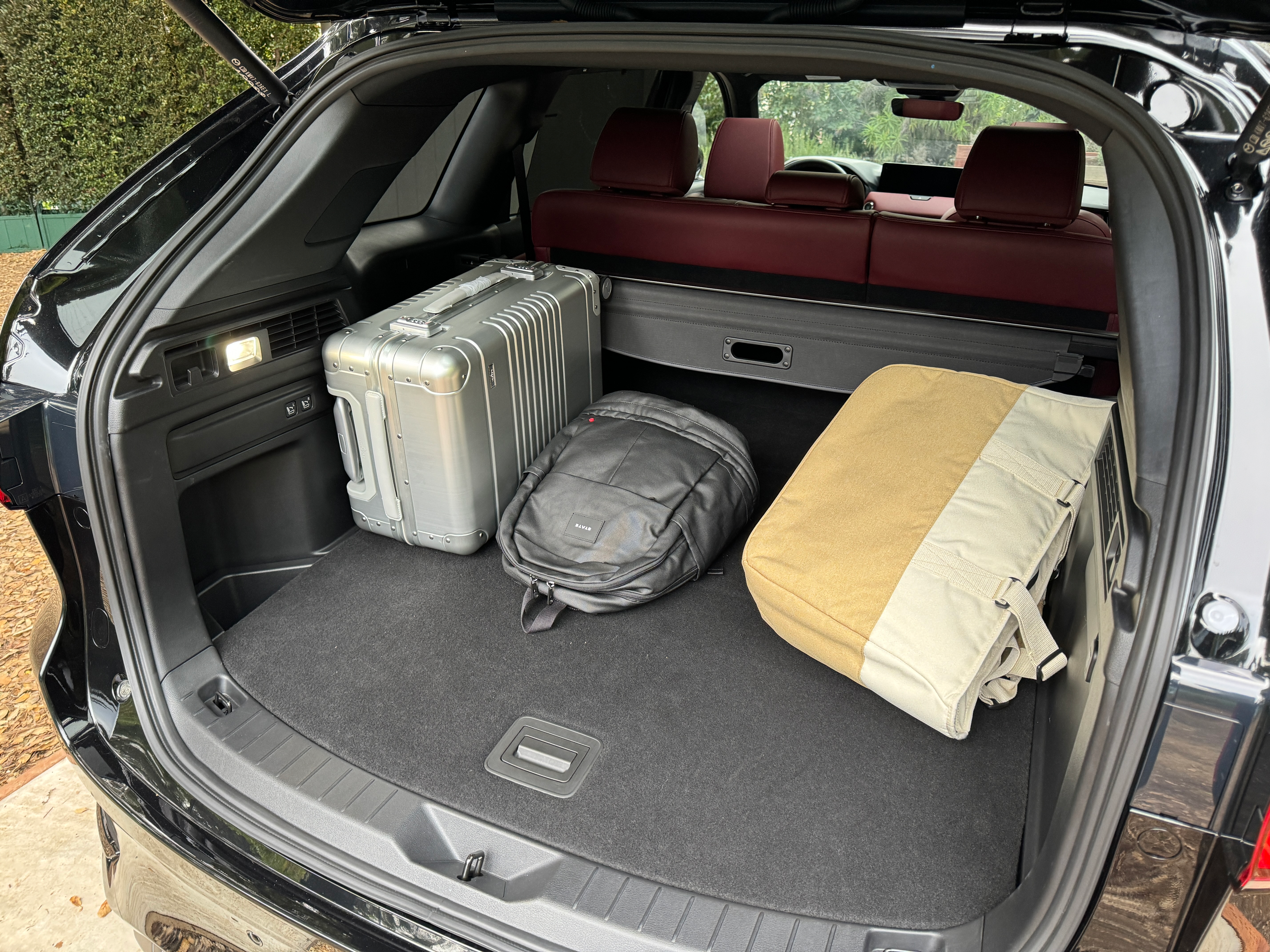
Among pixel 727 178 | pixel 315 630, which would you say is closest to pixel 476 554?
pixel 315 630

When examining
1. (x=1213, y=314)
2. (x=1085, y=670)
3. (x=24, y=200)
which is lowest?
(x=24, y=200)

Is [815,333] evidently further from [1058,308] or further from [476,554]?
[476,554]

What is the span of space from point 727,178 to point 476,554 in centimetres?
195

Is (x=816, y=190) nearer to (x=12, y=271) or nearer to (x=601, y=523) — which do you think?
(x=601, y=523)

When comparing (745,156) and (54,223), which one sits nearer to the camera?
(745,156)

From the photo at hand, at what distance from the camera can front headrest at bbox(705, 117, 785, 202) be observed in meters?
3.06

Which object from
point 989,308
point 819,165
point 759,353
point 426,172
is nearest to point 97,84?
point 426,172

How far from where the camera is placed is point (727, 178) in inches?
123

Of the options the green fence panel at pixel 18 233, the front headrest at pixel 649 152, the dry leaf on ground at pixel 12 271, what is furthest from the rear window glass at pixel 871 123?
the green fence panel at pixel 18 233

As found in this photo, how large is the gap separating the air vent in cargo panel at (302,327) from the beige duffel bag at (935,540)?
960mm

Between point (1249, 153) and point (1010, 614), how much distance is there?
0.67 m

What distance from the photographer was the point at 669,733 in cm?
137

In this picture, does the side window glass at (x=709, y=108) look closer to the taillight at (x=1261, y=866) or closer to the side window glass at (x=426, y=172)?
the side window glass at (x=426, y=172)

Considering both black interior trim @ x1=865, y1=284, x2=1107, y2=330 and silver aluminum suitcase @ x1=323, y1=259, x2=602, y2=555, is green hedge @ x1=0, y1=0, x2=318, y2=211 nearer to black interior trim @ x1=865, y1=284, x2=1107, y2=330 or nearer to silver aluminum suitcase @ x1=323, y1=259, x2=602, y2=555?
silver aluminum suitcase @ x1=323, y1=259, x2=602, y2=555
